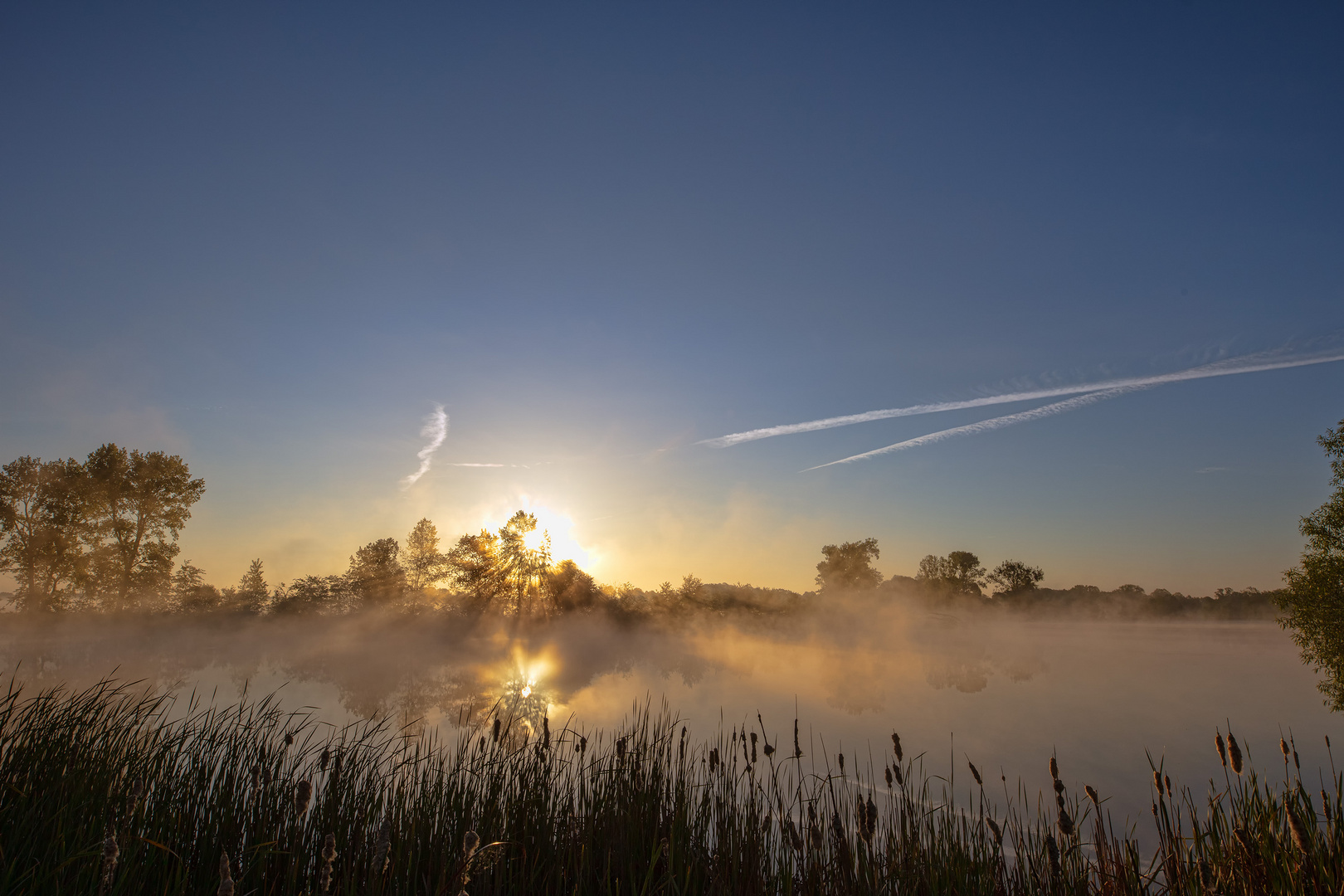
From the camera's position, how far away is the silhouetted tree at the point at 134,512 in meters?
29.1

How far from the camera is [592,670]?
26297 millimetres

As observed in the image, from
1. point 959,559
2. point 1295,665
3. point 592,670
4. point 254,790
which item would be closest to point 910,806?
point 254,790

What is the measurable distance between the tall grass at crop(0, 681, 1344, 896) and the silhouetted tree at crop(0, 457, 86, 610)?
108ft

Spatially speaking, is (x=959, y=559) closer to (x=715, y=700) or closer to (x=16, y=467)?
(x=715, y=700)

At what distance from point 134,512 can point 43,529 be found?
3224mm

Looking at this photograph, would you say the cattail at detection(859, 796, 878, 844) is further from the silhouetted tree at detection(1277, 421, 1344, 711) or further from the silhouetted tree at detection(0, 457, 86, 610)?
the silhouetted tree at detection(0, 457, 86, 610)

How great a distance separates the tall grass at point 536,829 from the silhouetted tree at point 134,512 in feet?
108

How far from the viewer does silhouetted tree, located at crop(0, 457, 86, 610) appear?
27.5m

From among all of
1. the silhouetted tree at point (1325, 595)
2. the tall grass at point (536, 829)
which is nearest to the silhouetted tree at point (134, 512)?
the tall grass at point (536, 829)

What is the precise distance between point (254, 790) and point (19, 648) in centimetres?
3482

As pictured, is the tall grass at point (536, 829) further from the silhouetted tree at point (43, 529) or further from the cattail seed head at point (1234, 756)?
the silhouetted tree at point (43, 529)

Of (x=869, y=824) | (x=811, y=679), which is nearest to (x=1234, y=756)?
(x=869, y=824)

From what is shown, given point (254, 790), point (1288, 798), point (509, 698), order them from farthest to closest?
point (509, 698)
point (254, 790)
point (1288, 798)

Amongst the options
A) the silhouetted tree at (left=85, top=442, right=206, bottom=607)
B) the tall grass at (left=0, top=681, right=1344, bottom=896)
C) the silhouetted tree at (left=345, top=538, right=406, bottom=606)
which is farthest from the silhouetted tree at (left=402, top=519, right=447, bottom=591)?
the tall grass at (left=0, top=681, right=1344, bottom=896)
